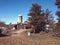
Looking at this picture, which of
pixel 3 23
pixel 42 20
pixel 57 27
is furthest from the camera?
pixel 3 23

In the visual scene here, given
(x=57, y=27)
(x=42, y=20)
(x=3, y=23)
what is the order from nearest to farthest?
(x=57, y=27) < (x=42, y=20) < (x=3, y=23)

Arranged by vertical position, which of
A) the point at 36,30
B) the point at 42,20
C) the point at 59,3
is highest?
the point at 59,3

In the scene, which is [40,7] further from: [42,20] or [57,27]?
[57,27]

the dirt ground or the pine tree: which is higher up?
the pine tree

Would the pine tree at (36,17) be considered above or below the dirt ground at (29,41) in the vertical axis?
above

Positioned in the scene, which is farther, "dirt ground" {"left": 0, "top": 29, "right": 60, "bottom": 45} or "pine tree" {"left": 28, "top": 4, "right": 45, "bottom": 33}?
"pine tree" {"left": 28, "top": 4, "right": 45, "bottom": 33}

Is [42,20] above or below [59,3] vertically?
below

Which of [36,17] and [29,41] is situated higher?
[36,17]

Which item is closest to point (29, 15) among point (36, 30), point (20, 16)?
point (36, 30)

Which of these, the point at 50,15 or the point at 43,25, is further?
the point at 50,15

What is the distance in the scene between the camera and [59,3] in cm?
3638

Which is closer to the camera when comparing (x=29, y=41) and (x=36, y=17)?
(x=29, y=41)

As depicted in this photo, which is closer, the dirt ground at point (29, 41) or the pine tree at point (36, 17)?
the dirt ground at point (29, 41)

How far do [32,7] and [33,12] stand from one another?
6.25 ft
